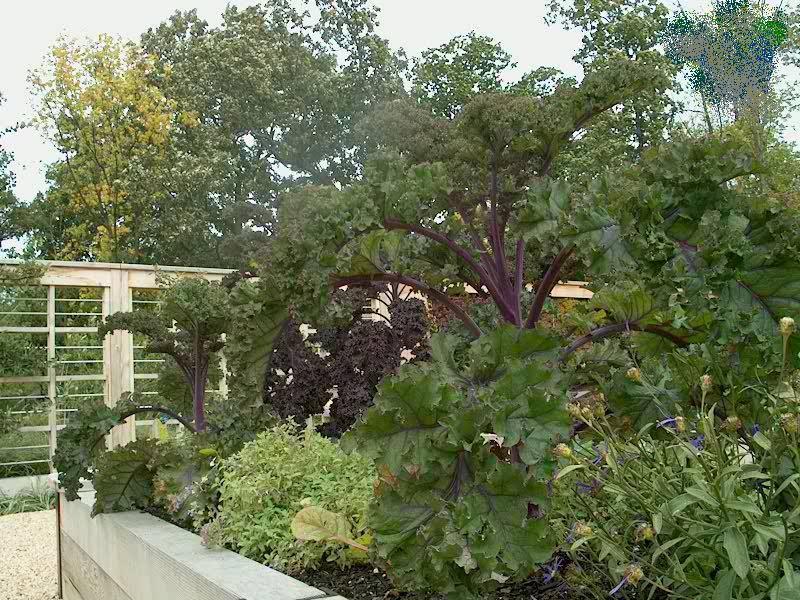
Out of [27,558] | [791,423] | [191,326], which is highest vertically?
[191,326]

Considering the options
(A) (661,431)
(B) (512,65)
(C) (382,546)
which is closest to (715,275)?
(A) (661,431)

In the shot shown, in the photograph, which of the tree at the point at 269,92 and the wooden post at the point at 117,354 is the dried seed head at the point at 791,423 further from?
the tree at the point at 269,92

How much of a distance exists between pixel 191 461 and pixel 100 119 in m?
14.5

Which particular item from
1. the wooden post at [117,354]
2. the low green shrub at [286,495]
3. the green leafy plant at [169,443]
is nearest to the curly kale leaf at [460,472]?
the low green shrub at [286,495]

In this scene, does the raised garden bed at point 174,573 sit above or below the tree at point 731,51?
below

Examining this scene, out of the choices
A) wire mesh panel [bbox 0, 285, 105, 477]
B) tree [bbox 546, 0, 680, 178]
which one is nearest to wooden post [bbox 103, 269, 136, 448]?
wire mesh panel [bbox 0, 285, 105, 477]

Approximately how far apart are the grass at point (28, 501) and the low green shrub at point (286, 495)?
4576 millimetres

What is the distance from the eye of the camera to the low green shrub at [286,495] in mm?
2342

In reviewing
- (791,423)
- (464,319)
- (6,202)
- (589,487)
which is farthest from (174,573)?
(6,202)

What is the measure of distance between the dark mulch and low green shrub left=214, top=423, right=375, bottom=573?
0.04 m

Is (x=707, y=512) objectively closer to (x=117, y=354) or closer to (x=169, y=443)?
(x=169, y=443)

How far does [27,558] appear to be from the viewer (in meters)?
5.05

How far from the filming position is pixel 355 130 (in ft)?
60.6

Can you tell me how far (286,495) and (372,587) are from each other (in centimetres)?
61
